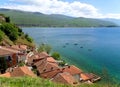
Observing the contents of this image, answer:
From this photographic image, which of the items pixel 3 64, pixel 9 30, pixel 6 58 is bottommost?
pixel 3 64

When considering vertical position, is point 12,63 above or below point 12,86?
below

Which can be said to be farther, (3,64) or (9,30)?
(9,30)

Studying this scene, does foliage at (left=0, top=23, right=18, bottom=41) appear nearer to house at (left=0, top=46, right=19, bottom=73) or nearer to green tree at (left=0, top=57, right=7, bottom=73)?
house at (left=0, top=46, right=19, bottom=73)

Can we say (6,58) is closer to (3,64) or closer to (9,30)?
(3,64)

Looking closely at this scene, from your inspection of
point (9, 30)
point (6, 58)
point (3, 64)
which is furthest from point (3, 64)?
point (9, 30)

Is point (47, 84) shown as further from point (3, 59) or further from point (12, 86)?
point (3, 59)

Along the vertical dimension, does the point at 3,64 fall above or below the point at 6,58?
below

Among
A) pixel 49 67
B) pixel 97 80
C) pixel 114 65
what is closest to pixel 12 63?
pixel 49 67

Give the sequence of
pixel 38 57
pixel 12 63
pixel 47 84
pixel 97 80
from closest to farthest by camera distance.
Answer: pixel 47 84, pixel 12 63, pixel 97 80, pixel 38 57

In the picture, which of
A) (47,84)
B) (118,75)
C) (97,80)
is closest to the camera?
(47,84)

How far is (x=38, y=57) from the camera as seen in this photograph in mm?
58594

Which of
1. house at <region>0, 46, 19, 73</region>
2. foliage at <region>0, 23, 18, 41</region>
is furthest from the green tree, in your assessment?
foliage at <region>0, 23, 18, 41</region>

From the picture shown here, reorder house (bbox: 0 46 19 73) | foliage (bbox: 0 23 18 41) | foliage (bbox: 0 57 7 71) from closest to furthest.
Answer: house (bbox: 0 46 19 73) < foliage (bbox: 0 57 7 71) < foliage (bbox: 0 23 18 41)

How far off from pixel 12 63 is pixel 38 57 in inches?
830
